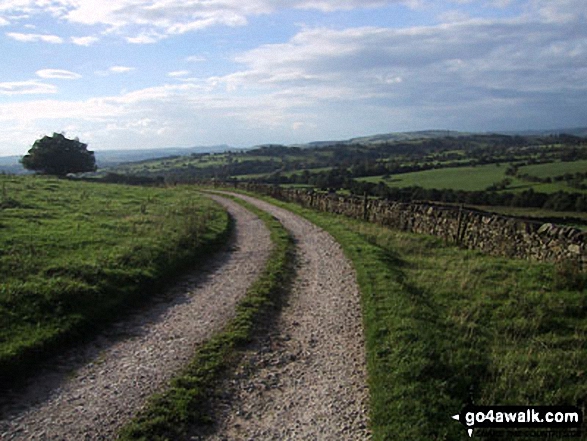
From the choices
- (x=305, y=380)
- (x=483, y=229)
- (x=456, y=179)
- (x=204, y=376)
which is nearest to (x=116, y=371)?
(x=204, y=376)

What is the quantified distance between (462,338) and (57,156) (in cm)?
5947

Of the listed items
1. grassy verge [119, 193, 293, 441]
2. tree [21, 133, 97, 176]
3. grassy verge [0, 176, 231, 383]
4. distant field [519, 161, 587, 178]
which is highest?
tree [21, 133, 97, 176]

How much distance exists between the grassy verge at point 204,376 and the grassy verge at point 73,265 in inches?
88.9

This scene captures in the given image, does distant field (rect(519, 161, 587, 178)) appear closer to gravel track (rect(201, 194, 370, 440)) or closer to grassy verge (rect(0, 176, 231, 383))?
grassy verge (rect(0, 176, 231, 383))

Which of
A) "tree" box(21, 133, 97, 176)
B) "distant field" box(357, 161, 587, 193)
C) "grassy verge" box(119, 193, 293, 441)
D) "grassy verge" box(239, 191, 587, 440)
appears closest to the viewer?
"grassy verge" box(119, 193, 293, 441)

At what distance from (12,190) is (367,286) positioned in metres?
23.8

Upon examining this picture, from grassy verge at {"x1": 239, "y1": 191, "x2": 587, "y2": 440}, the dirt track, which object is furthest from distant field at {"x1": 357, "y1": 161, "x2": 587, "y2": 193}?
the dirt track

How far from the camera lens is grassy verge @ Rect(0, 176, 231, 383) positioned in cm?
746

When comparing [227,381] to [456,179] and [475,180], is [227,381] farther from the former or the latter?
[456,179]

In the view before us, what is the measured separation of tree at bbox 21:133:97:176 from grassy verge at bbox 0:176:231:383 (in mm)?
40005

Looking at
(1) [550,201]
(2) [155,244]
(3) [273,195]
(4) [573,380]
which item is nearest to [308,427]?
(4) [573,380]

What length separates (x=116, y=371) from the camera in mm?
6629

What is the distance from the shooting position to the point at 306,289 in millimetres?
11047

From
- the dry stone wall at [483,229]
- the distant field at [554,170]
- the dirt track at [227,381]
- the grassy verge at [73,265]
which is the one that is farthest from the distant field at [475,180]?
the dirt track at [227,381]
